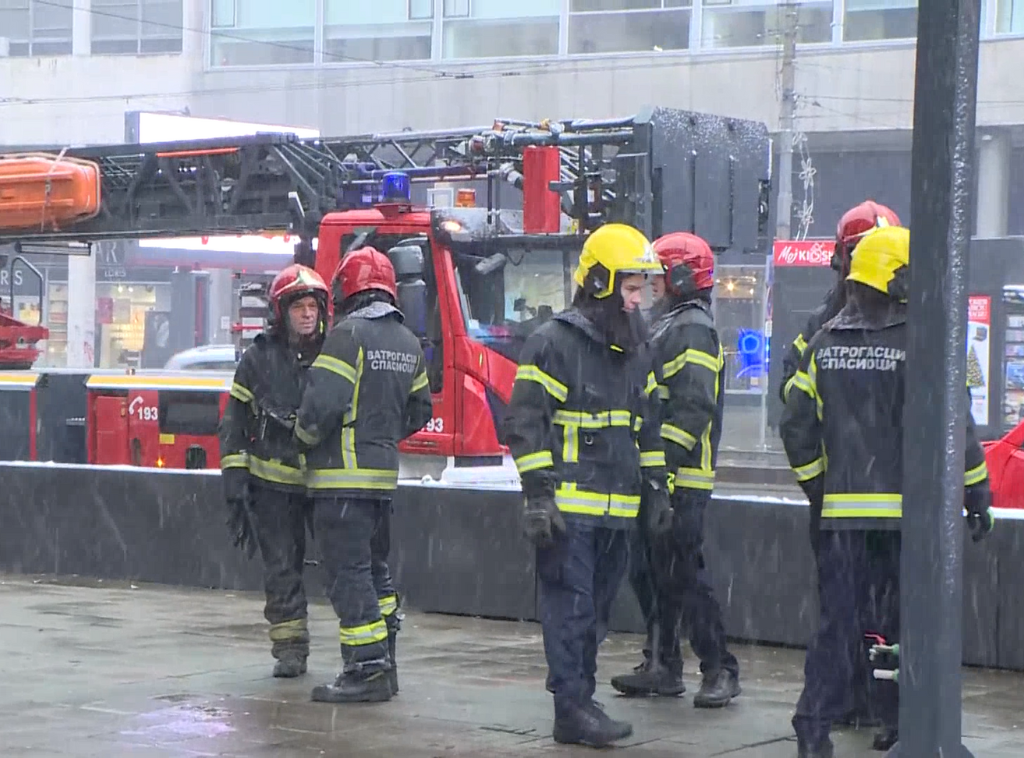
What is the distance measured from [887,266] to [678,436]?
1.51m

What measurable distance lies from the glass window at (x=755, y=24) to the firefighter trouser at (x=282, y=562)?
1113 inches

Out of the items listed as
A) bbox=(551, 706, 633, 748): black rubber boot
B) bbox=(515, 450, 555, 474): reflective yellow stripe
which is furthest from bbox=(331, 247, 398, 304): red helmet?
bbox=(551, 706, 633, 748): black rubber boot

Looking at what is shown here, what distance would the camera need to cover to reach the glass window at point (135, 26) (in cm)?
4509

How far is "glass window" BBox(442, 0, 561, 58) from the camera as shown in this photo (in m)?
38.4

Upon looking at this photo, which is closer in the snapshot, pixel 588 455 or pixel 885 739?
pixel 885 739

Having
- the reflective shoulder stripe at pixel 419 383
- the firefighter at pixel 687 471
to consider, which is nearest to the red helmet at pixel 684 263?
the firefighter at pixel 687 471

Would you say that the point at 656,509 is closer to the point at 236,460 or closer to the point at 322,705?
the point at 322,705

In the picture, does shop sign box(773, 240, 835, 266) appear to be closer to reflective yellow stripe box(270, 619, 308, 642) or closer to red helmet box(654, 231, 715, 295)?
red helmet box(654, 231, 715, 295)

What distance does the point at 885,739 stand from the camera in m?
7.16

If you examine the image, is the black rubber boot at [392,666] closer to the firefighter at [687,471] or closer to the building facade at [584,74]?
the firefighter at [687,471]

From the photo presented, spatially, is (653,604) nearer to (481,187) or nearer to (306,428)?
(306,428)

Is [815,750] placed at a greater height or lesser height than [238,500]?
lesser

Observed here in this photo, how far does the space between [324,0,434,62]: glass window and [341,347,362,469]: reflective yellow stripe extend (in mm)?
32133

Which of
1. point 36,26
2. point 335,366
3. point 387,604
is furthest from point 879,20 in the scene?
point 335,366
